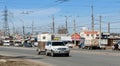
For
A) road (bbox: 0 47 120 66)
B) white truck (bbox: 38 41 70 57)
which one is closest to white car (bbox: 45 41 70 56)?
white truck (bbox: 38 41 70 57)

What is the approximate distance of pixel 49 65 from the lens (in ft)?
91.9

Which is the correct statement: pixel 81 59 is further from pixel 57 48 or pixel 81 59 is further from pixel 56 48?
pixel 56 48

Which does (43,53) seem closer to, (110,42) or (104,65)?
(104,65)

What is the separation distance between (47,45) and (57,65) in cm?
1735

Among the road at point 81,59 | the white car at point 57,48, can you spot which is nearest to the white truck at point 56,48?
the white car at point 57,48

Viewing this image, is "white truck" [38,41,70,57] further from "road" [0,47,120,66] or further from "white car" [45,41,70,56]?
"road" [0,47,120,66]

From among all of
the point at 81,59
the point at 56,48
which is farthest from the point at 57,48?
the point at 81,59

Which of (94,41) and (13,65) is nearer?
(13,65)

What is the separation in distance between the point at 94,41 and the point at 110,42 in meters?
26.5

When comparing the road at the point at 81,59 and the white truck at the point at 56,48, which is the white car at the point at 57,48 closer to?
the white truck at the point at 56,48

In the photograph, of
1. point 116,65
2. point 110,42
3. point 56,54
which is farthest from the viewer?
point 110,42

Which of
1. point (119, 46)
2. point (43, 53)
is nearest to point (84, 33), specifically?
point (119, 46)

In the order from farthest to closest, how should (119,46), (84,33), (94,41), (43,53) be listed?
1. (84,33)
2. (94,41)
3. (119,46)
4. (43,53)

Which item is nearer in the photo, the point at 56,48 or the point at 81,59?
the point at 81,59
